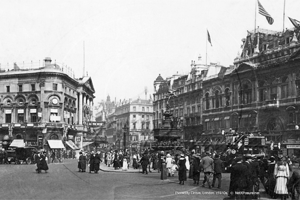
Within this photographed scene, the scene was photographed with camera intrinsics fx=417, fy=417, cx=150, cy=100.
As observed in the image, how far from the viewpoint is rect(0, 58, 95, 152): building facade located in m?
65.6

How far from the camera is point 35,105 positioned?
6650 centimetres

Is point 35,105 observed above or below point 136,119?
above

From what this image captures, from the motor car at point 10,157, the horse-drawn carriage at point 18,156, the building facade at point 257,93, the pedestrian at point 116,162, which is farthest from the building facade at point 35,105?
the pedestrian at point 116,162

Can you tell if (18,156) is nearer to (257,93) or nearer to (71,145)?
(71,145)

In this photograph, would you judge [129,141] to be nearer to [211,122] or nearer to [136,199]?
[211,122]

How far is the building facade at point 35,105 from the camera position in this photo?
65.6 metres

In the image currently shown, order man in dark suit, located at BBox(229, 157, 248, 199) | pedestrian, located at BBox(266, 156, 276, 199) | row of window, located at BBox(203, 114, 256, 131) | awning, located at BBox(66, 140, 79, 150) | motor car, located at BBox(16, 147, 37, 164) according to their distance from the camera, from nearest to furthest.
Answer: man in dark suit, located at BBox(229, 157, 248, 199) → pedestrian, located at BBox(266, 156, 276, 199) → motor car, located at BBox(16, 147, 37, 164) → row of window, located at BBox(203, 114, 256, 131) → awning, located at BBox(66, 140, 79, 150)

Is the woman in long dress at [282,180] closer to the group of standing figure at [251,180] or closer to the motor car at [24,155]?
the group of standing figure at [251,180]

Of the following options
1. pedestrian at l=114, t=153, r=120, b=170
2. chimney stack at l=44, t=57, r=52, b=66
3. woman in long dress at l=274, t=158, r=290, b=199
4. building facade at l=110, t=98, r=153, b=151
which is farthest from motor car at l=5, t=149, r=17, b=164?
building facade at l=110, t=98, r=153, b=151

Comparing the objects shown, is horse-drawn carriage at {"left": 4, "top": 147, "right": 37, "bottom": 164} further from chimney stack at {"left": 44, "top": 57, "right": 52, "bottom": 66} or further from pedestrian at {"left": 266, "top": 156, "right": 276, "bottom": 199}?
pedestrian at {"left": 266, "top": 156, "right": 276, "bottom": 199}

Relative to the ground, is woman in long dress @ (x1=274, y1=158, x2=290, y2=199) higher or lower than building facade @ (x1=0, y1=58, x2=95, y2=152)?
lower

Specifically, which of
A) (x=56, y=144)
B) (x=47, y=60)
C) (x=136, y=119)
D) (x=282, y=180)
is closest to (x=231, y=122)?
(x=56, y=144)

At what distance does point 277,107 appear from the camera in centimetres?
5194

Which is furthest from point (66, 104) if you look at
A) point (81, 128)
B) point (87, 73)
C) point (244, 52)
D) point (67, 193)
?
point (67, 193)
